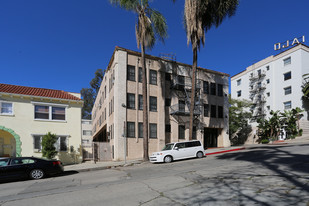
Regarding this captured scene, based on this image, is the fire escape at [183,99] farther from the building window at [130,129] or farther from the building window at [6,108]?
the building window at [6,108]

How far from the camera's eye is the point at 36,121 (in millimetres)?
18062

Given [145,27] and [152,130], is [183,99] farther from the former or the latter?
[145,27]

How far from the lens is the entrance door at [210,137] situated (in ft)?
86.0

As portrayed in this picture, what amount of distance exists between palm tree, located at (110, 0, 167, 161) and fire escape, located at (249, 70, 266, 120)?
100 feet

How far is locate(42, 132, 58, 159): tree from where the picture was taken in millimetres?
16797

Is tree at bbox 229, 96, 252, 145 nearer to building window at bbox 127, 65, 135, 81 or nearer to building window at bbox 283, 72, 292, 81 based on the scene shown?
building window at bbox 283, 72, 292, 81

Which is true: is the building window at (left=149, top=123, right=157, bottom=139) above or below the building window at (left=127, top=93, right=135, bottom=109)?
below

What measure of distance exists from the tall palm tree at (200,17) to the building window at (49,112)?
11.4 metres

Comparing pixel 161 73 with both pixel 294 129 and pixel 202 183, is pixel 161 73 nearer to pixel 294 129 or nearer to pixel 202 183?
pixel 202 183

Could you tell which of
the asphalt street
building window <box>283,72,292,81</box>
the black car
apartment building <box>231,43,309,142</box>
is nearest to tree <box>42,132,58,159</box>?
the black car

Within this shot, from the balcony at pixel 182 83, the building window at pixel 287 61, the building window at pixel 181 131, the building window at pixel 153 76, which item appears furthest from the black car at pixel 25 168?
the building window at pixel 287 61

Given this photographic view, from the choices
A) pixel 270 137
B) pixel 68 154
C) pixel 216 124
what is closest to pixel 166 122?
pixel 216 124

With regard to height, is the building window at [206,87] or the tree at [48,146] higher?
the building window at [206,87]

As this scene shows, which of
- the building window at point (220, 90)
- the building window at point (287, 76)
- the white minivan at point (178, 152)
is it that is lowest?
the white minivan at point (178, 152)
